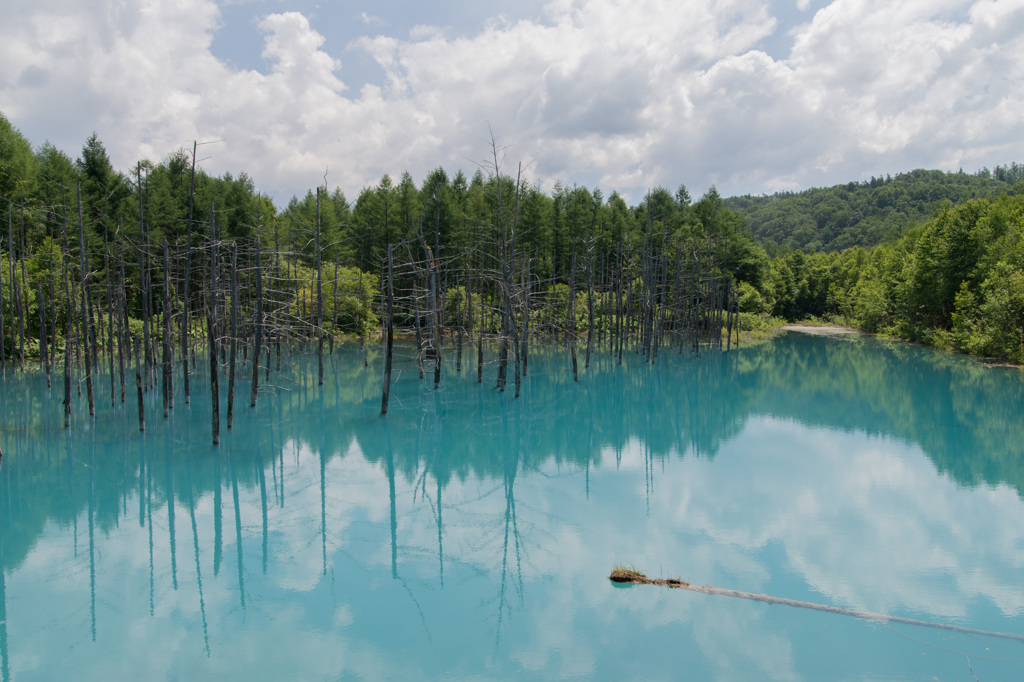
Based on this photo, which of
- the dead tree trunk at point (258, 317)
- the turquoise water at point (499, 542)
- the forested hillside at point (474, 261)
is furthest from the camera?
the forested hillside at point (474, 261)

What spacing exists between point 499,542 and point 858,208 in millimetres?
133822

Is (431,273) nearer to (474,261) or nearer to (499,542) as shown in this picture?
(499,542)

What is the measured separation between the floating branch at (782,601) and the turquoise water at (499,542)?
0.14 meters

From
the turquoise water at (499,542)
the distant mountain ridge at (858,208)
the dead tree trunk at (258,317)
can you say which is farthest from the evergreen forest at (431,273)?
the distant mountain ridge at (858,208)

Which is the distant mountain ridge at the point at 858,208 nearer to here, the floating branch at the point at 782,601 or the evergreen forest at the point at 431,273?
the evergreen forest at the point at 431,273

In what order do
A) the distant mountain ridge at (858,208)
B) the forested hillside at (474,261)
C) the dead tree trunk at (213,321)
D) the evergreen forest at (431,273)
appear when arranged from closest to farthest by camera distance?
1. the dead tree trunk at (213,321)
2. the evergreen forest at (431,273)
3. the forested hillside at (474,261)
4. the distant mountain ridge at (858,208)

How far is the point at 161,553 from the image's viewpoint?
928 cm

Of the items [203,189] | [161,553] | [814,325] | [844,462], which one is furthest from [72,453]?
[814,325]

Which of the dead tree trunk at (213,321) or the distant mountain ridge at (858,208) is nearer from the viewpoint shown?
the dead tree trunk at (213,321)

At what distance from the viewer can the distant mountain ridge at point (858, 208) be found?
338 ft

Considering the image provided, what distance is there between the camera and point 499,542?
9.89m

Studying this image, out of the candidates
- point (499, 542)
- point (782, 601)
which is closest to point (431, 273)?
point (499, 542)

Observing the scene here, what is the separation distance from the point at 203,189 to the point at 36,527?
96.2ft

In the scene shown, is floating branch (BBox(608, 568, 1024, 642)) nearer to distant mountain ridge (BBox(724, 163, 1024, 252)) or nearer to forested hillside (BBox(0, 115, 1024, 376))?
forested hillside (BBox(0, 115, 1024, 376))
